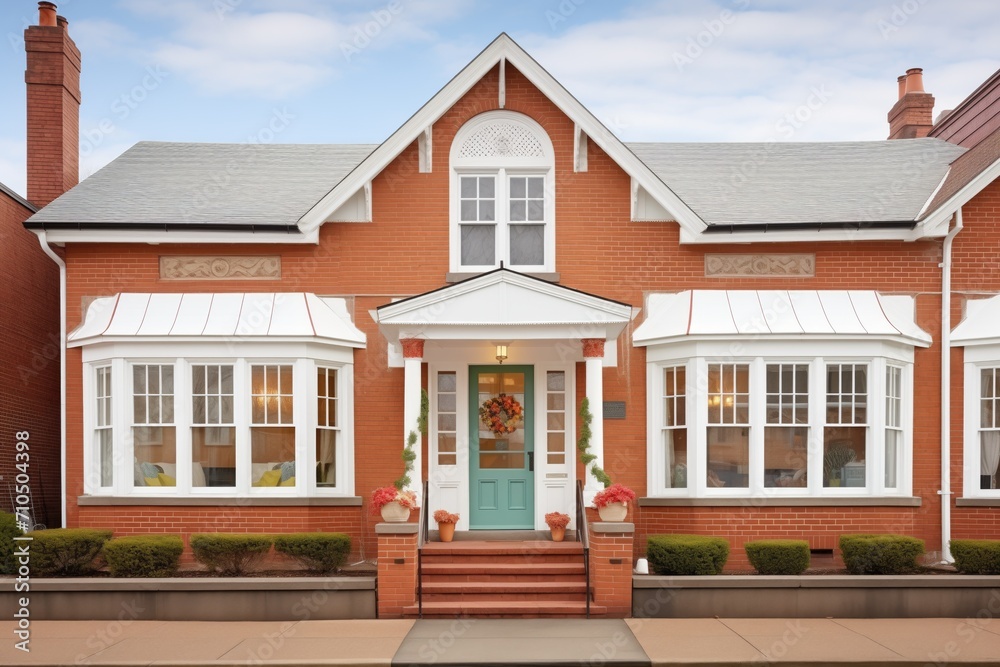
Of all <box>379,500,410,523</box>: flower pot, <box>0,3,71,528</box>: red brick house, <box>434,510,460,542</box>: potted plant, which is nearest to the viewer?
<box>379,500,410,523</box>: flower pot

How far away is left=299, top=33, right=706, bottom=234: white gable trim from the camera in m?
12.6

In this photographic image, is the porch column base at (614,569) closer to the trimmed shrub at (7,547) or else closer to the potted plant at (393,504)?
the potted plant at (393,504)

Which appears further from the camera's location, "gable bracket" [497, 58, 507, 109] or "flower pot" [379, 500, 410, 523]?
"gable bracket" [497, 58, 507, 109]

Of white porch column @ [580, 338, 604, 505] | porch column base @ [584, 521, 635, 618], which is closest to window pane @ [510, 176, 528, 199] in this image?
white porch column @ [580, 338, 604, 505]

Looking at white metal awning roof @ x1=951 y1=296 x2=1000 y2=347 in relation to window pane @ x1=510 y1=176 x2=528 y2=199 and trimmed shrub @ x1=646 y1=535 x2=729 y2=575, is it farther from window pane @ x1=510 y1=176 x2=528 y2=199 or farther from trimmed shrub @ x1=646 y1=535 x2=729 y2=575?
window pane @ x1=510 y1=176 x2=528 y2=199

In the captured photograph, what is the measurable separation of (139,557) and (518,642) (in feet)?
16.2

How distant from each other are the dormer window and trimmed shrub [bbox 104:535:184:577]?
5.50 meters

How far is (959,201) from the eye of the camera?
1258 centimetres

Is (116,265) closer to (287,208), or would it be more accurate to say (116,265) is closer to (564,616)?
(287,208)

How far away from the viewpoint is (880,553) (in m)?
11.2

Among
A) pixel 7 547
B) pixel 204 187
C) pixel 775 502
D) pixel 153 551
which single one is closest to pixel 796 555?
pixel 775 502

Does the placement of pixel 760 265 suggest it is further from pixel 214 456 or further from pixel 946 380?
pixel 214 456

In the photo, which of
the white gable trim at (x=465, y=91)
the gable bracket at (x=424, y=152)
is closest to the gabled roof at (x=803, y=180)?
the white gable trim at (x=465, y=91)

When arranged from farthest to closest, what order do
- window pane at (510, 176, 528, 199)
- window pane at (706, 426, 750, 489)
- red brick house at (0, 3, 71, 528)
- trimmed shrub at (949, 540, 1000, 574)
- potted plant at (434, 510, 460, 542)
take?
1. red brick house at (0, 3, 71, 528)
2. window pane at (510, 176, 528, 199)
3. window pane at (706, 426, 750, 489)
4. potted plant at (434, 510, 460, 542)
5. trimmed shrub at (949, 540, 1000, 574)
